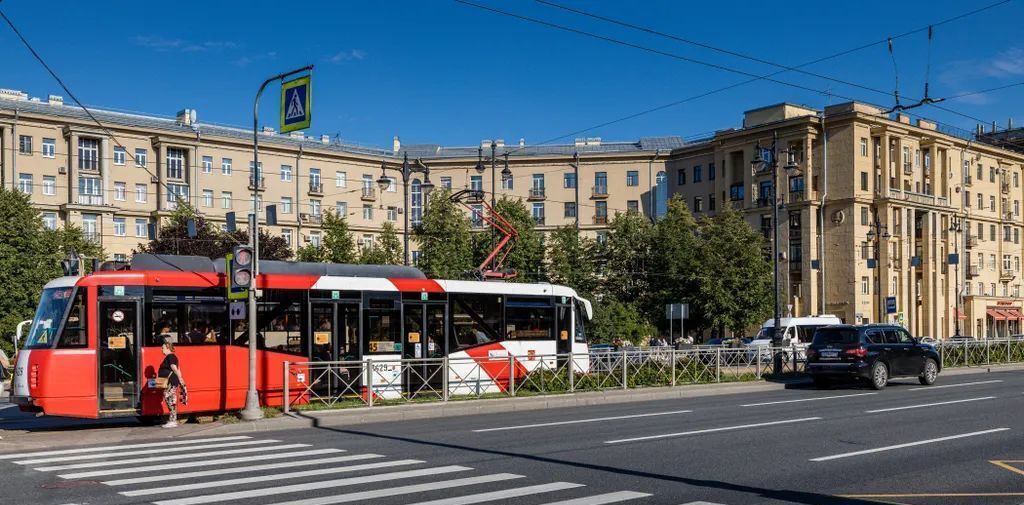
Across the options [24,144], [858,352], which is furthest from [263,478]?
[24,144]

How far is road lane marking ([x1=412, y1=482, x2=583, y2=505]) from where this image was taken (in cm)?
990

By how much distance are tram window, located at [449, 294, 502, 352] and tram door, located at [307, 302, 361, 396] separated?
314 cm

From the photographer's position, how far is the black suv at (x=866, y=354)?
1037 inches

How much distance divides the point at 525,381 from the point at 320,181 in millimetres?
59694

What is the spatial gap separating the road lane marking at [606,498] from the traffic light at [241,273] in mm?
10284

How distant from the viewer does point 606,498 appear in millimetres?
10016

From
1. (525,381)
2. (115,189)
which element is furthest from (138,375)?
(115,189)

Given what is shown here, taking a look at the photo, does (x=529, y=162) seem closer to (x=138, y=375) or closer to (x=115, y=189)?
(x=115, y=189)

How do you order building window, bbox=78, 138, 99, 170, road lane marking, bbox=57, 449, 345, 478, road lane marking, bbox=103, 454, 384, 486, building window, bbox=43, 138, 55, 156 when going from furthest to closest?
building window, bbox=78, 138, 99, 170
building window, bbox=43, 138, 55, 156
road lane marking, bbox=57, 449, 345, 478
road lane marking, bbox=103, 454, 384, 486

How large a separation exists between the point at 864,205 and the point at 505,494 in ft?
226

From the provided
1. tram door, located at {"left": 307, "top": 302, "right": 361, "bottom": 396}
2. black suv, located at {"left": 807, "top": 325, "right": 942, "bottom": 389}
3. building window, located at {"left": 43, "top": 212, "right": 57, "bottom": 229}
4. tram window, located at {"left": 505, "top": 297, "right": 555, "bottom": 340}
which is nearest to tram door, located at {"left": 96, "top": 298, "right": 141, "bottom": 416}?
tram door, located at {"left": 307, "top": 302, "right": 361, "bottom": 396}

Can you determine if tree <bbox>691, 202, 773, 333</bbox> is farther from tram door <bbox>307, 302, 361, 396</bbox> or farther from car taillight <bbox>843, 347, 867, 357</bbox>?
tram door <bbox>307, 302, 361, 396</bbox>

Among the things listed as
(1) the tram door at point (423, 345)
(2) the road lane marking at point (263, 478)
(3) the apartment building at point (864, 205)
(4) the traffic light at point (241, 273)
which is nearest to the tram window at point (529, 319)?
(1) the tram door at point (423, 345)

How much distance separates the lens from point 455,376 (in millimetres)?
23219
